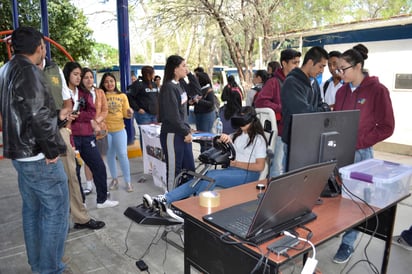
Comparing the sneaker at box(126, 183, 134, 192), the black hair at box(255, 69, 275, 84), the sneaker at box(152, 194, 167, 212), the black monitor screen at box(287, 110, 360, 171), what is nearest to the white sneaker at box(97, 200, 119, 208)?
the sneaker at box(126, 183, 134, 192)

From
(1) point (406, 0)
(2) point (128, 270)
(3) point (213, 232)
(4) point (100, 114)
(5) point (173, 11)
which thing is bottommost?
(2) point (128, 270)

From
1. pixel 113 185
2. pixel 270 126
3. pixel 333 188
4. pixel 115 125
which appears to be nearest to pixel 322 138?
pixel 333 188

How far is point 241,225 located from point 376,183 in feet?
2.95

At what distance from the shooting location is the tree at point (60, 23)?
34.2ft

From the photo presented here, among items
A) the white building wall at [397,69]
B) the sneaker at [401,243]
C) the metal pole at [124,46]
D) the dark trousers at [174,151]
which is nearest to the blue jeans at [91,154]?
the dark trousers at [174,151]

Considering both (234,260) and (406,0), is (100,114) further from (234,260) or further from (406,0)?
(406,0)

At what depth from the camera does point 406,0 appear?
40.2ft

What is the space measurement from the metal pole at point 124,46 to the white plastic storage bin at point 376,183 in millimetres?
4910

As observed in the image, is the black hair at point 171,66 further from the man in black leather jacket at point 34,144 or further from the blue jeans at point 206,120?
the blue jeans at point 206,120

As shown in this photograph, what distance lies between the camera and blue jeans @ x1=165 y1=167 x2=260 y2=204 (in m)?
2.89

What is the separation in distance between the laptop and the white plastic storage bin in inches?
17.1

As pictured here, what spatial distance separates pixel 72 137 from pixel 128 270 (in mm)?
1600

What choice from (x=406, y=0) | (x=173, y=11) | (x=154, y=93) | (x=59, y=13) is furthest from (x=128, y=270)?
(x=406, y=0)

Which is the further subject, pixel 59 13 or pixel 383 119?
pixel 59 13
